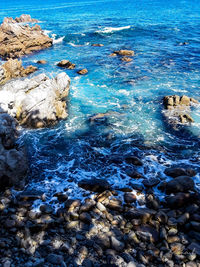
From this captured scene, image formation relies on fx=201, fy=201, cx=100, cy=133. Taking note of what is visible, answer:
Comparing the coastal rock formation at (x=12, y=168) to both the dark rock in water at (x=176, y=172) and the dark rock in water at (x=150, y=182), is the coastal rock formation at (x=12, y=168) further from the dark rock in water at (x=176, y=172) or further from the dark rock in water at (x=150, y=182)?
the dark rock in water at (x=176, y=172)

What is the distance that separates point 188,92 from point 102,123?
32.9 ft

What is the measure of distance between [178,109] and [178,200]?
394 inches

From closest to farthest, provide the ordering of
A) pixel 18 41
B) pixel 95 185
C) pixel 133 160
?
pixel 95 185
pixel 133 160
pixel 18 41

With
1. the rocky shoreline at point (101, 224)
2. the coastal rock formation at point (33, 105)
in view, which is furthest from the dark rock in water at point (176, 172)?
the coastal rock formation at point (33, 105)

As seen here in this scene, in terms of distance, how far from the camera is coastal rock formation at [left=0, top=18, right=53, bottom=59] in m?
33.0

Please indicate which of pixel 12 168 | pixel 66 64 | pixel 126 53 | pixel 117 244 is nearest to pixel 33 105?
pixel 12 168

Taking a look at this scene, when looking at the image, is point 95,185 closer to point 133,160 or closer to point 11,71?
point 133,160

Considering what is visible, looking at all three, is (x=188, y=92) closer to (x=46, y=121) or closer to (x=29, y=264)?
(x=46, y=121)

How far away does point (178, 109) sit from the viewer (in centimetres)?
1653

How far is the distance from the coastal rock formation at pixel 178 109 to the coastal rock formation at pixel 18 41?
27.0 m

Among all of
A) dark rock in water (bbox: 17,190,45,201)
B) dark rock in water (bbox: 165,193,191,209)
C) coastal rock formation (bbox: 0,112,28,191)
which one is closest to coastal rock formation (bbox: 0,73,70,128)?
coastal rock formation (bbox: 0,112,28,191)

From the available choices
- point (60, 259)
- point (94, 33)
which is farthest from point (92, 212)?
point (94, 33)

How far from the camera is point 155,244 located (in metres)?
6.78

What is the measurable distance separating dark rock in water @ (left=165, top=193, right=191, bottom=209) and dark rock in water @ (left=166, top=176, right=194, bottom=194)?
49 cm
